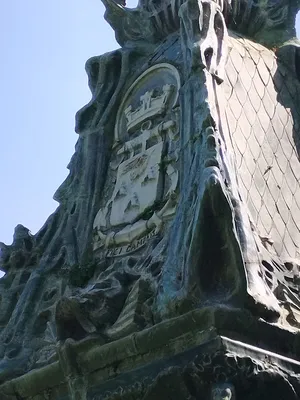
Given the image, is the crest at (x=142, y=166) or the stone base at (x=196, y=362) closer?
the stone base at (x=196, y=362)

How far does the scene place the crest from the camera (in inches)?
337

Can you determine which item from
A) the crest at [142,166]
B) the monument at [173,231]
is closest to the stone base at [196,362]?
the monument at [173,231]

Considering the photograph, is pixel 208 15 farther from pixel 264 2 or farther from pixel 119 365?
pixel 119 365

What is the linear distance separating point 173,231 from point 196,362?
57.1 inches

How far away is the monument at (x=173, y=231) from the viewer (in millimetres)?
6719

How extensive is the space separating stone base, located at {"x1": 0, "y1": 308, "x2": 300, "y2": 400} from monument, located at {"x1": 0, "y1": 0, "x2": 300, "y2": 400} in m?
0.01

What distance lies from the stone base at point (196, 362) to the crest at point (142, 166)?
1.62 meters

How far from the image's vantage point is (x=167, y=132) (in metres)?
9.08

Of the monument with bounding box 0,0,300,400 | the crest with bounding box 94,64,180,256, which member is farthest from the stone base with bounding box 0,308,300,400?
the crest with bounding box 94,64,180,256

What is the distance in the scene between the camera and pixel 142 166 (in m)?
9.08

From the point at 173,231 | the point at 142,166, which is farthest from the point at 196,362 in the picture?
the point at 142,166

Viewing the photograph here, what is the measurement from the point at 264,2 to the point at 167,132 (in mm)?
2423

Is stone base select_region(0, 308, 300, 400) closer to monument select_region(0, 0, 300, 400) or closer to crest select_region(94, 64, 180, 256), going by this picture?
monument select_region(0, 0, 300, 400)

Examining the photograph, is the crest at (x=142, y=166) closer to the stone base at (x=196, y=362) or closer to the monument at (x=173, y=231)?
the monument at (x=173, y=231)
